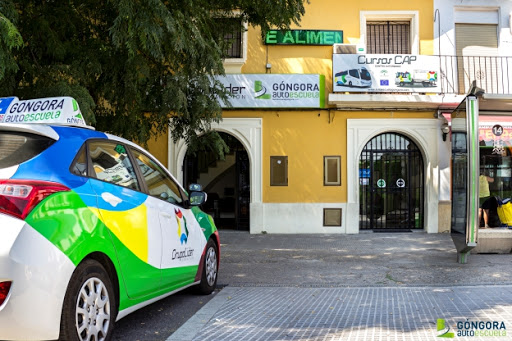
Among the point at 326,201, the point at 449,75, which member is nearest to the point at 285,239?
the point at 326,201

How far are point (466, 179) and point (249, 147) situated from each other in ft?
21.9

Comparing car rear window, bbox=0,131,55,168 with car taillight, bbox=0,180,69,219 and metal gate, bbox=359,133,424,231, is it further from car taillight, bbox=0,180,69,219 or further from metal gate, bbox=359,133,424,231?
metal gate, bbox=359,133,424,231

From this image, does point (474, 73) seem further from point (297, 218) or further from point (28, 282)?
point (28, 282)

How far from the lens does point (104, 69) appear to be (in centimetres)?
749

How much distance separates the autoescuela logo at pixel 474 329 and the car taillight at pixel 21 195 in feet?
11.2

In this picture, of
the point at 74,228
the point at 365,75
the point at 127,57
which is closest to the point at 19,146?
the point at 74,228

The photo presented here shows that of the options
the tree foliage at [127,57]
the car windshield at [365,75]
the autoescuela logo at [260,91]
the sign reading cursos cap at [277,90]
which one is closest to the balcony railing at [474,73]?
the car windshield at [365,75]

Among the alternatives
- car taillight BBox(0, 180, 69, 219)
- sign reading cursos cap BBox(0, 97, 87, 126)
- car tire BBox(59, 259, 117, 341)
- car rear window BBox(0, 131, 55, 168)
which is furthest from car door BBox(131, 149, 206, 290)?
car taillight BBox(0, 180, 69, 219)

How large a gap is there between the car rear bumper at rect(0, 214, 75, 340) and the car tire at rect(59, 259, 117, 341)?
10 cm

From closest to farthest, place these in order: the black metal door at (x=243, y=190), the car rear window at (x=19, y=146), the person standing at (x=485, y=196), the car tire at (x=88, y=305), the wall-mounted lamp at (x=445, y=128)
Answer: the car tire at (x=88, y=305), the car rear window at (x=19, y=146), the person standing at (x=485, y=196), the wall-mounted lamp at (x=445, y=128), the black metal door at (x=243, y=190)

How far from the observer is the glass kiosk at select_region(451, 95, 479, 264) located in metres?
7.99

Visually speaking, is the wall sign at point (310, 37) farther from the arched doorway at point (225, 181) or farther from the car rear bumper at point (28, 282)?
the car rear bumper at point (28, 282)

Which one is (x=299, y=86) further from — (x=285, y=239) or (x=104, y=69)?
(x=104, y=69)

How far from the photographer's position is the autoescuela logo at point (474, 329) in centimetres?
422
